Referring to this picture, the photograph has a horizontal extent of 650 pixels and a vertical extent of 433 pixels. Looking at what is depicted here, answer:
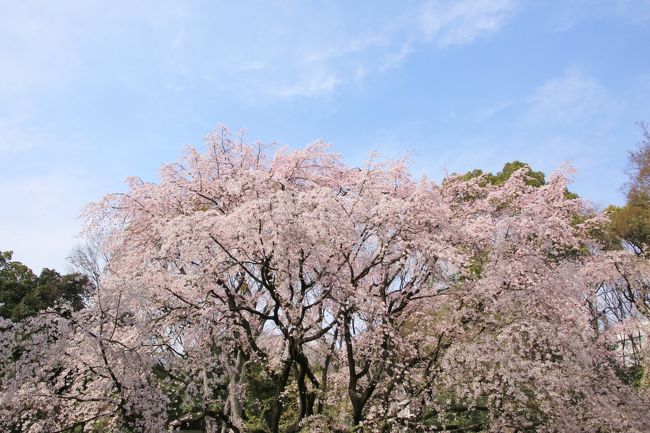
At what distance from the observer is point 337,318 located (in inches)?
337

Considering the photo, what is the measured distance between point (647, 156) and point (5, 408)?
1921cm

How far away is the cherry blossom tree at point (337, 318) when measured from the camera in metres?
8.19

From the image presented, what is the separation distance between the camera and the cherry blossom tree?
8188mm

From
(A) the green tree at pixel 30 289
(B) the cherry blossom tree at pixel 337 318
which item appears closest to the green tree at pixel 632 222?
(B) the cherry blossom tree at pixel 337 318

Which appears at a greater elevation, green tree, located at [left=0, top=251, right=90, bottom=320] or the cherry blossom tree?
green tree, located at [left=0, top=251, right=90, bottom=320]

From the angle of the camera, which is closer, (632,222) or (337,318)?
(337,318)

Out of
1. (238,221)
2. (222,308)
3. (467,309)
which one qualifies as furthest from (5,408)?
(467,309)

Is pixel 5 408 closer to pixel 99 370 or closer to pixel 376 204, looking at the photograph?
pixel 99 370

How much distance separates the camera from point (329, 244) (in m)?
8.29

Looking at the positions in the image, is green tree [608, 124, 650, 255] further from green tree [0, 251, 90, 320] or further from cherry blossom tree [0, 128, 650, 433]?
green tree [0, 251, 90, 320]

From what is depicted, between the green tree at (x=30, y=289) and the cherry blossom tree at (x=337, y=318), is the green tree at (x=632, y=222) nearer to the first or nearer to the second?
the cherry blossom tree at (x=337, y=318)

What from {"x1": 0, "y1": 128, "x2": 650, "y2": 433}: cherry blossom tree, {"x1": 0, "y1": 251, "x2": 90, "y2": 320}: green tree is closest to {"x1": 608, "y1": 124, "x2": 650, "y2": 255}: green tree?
{"x1": 0, "y1": 128, "x2": 650, "y2": 433}: cherry blossom tree

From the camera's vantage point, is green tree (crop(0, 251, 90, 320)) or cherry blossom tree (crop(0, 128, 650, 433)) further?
green tree (crop(0, 251, 90, 320))

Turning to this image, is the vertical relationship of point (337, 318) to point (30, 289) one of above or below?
below
